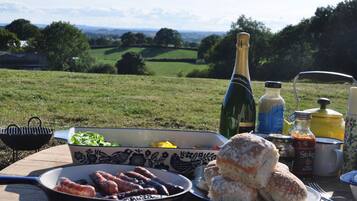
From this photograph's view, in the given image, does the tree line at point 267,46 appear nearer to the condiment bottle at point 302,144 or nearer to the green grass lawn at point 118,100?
the green grass lawn at point 118,100

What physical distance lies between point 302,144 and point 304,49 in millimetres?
30119

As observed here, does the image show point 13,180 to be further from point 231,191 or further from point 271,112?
point 271,112

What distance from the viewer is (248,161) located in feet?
4.91

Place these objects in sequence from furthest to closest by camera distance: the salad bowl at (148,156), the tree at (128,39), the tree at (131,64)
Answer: the tree at (128,39) → the tree at (131,64) → the salad bowl at (148,156)

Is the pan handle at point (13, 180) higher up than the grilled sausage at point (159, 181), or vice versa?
the pan handle at point (13, 180)

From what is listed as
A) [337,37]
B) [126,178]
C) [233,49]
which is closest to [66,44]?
[233,49]

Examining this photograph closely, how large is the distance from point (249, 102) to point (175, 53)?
4305cm

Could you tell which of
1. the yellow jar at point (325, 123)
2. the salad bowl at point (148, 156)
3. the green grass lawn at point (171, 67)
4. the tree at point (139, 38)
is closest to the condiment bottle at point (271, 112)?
the yellow jar at point (325, 123)

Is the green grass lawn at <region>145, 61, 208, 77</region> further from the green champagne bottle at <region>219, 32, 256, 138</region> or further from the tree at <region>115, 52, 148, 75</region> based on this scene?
the green champagne bottle at <region>219, 32, 256, 138</region>

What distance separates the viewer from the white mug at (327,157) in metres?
2.25

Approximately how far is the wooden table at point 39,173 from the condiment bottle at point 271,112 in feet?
1.00

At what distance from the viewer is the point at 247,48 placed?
7.53 feet

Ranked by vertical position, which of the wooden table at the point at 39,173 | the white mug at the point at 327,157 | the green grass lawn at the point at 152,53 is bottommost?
the green grass lawn at the point at 152,53

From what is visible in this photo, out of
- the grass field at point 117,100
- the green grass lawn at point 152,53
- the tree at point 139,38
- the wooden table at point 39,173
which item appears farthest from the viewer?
the tree at point 139,38
